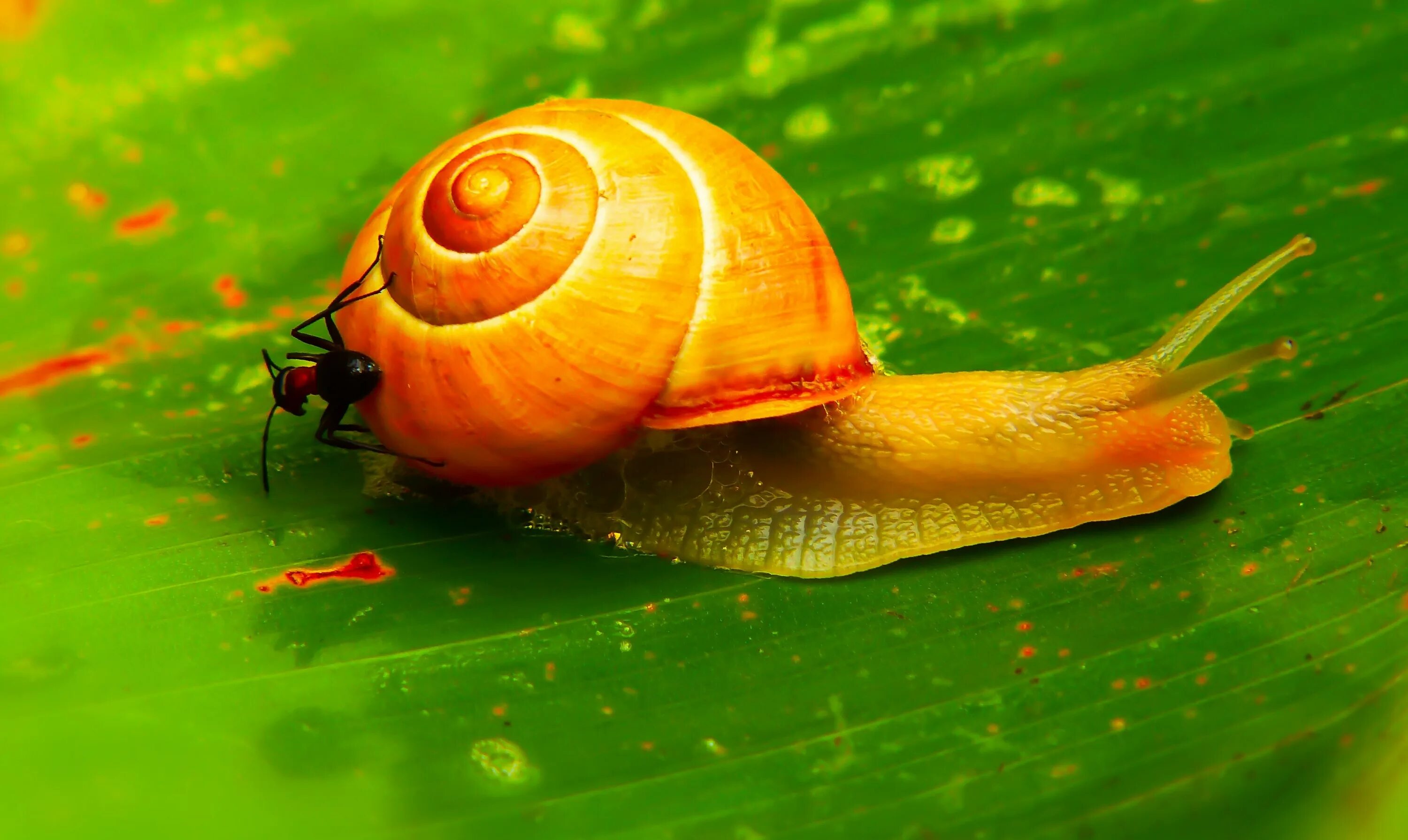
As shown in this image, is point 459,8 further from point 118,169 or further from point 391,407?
point 391,407

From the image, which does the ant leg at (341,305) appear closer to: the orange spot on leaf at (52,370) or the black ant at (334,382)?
the black ant at (334,382)

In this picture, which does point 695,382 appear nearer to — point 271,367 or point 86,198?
point 271,367

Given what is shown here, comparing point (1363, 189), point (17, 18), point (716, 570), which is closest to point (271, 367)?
point (716, 570)

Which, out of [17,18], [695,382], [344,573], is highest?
[17,18]

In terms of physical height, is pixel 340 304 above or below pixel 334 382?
above

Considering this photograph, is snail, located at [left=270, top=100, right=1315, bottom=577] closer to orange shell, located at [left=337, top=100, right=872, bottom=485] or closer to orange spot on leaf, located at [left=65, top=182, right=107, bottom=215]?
orange shell, located at [left=337, top=100, right=872, bottom=485]

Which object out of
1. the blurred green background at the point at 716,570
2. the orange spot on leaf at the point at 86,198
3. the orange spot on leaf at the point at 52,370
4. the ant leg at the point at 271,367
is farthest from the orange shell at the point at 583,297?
the orange spot on leaf at the point at 86,198

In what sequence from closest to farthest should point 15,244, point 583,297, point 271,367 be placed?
point 583,297 → point 271,367 → point 15,244

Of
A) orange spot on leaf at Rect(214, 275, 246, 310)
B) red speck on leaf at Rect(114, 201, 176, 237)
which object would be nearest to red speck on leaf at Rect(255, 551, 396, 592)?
orange spot on leaf at Rect(214, 275, 246, 310)
